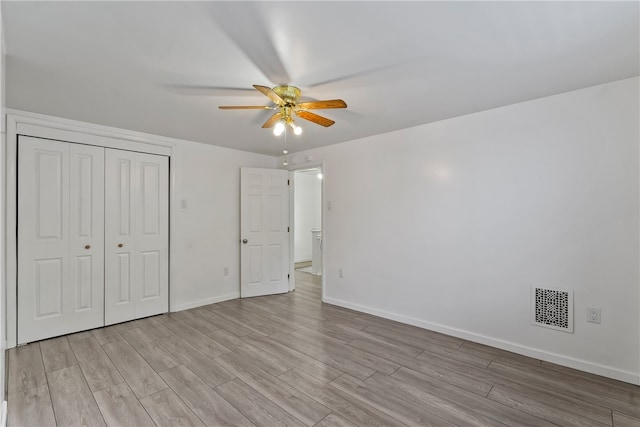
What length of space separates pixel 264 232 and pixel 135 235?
1.76 metres

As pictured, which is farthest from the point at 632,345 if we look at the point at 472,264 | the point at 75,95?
the point at 75,95

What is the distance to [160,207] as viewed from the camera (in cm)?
388

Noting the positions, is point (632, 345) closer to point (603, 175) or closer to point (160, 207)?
point (603, 175)

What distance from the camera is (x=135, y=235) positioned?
12.1 feet

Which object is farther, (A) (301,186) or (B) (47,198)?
(A) (301,186)

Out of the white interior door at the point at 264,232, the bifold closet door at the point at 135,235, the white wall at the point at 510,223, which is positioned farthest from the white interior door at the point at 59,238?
the white wall at the point at 510,223

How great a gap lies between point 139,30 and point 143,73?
0.55 m

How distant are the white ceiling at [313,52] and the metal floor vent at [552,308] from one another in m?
1.72


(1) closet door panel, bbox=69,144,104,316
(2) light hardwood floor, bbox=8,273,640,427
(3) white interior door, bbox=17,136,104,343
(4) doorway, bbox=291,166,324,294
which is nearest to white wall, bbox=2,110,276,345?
(1) closet door panel, bbox=69,144,104,316

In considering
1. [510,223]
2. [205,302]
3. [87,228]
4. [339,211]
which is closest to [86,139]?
[87,228]

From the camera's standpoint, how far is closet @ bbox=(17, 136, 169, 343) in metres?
3.00

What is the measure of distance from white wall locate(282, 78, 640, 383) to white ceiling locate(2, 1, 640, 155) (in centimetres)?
34

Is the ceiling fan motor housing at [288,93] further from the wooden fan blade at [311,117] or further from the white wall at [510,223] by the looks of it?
the white wall at [510,223]

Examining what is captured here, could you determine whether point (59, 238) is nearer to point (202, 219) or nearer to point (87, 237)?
point (87, 237)
